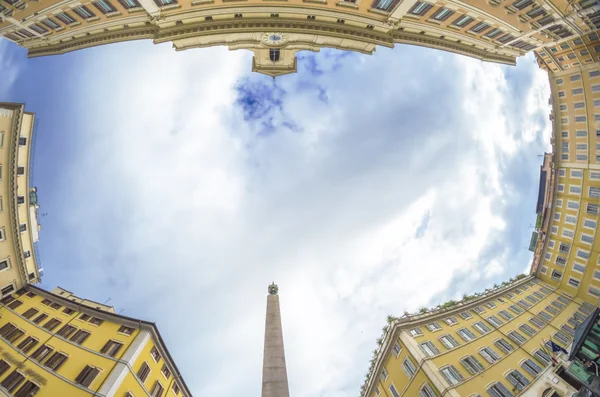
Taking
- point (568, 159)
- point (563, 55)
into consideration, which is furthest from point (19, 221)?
point (568, 159)

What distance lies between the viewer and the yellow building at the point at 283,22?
25.0m

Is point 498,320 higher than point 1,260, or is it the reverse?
point 1,260

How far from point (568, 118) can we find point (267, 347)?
6128cm

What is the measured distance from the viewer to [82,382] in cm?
2431

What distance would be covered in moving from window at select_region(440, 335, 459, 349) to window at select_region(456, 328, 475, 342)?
1524 mm

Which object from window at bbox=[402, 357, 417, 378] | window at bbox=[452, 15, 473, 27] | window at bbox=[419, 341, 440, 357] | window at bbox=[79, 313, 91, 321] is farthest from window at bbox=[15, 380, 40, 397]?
window at bbox=[452, 15, 473, 27]

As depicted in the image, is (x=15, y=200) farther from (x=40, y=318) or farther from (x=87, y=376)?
(x=87, y=376)

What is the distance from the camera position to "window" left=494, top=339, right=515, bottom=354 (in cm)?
3167

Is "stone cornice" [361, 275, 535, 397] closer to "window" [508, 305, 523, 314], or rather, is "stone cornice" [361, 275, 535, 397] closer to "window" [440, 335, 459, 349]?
"window" [440, 335, 459, 349]

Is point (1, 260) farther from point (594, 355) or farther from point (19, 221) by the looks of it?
point (594, 355)

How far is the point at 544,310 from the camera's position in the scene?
4062 cm

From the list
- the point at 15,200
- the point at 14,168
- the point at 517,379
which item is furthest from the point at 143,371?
the point at 517,379

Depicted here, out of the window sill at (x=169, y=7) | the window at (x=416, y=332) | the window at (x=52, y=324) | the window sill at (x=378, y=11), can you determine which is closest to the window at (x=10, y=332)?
the window at (x=52, y=324)

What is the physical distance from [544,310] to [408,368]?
27520mm
